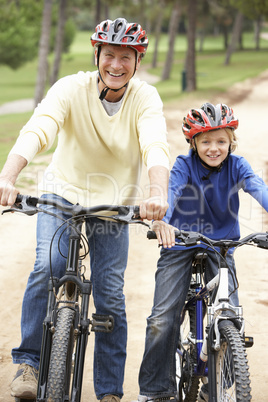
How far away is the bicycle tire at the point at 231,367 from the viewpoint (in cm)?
304

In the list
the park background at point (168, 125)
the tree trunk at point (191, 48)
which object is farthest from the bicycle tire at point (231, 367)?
the tree trunk at point (191, 48)

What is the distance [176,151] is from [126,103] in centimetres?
1012

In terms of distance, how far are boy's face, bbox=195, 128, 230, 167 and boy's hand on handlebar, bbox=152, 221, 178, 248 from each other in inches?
32.1

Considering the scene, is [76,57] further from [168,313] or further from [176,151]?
[168,313]

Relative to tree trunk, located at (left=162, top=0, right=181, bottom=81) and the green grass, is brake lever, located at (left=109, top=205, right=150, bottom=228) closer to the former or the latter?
the green grass

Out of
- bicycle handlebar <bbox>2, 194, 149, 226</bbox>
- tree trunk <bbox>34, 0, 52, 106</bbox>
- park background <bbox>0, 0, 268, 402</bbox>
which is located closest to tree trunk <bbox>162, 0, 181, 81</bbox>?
park background <bbox>0, 0, 268, 402</bbox>

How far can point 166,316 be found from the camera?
3.92 metres

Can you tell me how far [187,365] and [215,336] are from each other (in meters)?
0.74

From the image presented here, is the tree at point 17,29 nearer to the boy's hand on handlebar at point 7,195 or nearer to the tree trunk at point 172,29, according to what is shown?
the tree trunk at point 172,29

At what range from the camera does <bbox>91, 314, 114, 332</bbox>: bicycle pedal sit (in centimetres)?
389

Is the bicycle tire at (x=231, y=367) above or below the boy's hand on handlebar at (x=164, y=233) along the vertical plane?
below

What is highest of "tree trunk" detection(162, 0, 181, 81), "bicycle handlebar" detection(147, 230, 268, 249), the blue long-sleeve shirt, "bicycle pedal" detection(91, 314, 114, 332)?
"tree trunk" detection(162, 0, 181, 81)

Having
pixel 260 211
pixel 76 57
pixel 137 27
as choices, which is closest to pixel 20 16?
pixel 76 57

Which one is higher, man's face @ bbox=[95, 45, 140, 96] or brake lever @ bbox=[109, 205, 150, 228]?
man's face @ bbox=[95, 45, 140, 96]
